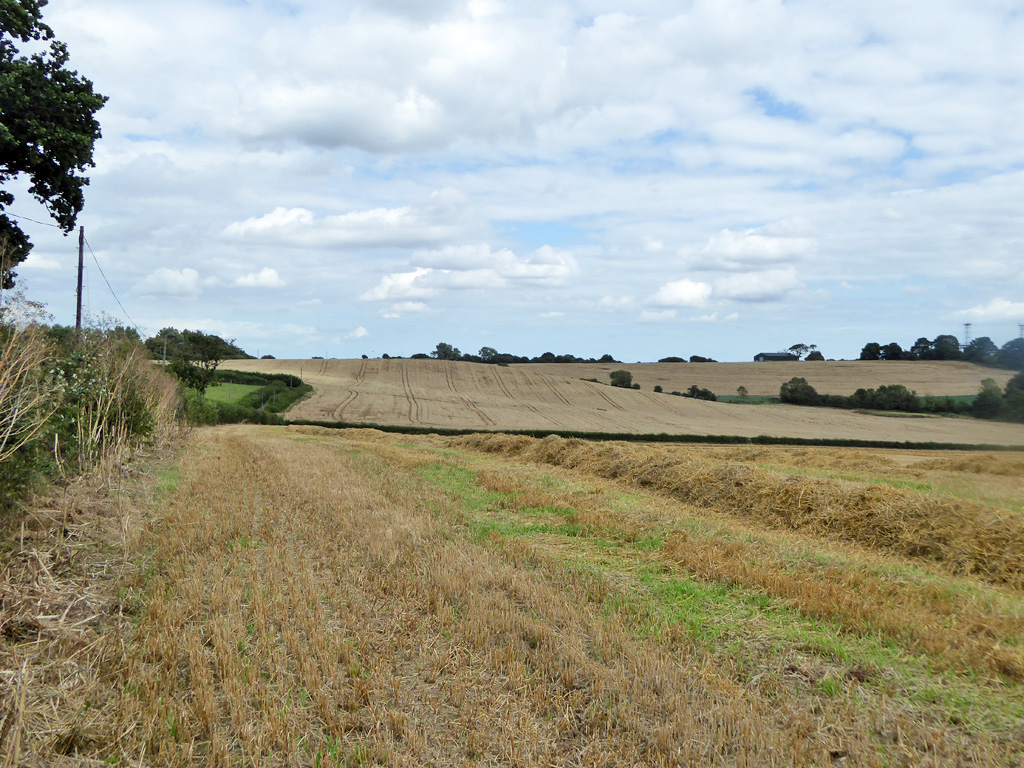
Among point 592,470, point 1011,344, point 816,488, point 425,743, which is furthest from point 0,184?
point 1011,344

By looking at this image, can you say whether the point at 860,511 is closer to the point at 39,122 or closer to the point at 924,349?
the point at 39,122

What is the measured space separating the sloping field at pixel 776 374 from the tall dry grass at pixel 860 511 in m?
54.0

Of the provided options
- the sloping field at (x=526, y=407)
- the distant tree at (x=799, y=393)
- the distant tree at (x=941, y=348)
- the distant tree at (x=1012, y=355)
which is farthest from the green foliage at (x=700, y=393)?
the distant tree at (x=1012, y=355)

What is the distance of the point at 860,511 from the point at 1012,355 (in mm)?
4677

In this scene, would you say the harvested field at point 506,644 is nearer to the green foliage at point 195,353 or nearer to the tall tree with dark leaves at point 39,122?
the tall tree with dark leaves at point 39,122

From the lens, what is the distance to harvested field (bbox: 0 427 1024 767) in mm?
4297

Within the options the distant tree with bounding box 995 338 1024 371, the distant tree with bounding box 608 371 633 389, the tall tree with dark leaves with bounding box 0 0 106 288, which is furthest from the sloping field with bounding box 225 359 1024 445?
the tall tree with dark leaves with bounding box 0 0 106 288

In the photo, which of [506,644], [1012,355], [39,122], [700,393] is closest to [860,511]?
[1012,355]

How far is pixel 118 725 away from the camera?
439 centimetres

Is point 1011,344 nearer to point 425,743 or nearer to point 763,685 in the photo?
point 763,685

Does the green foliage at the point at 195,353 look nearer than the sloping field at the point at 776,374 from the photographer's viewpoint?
Yes

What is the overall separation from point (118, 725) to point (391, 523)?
6499 millimetres

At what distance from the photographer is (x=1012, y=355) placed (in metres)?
12.5

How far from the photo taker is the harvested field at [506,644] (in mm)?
4297
